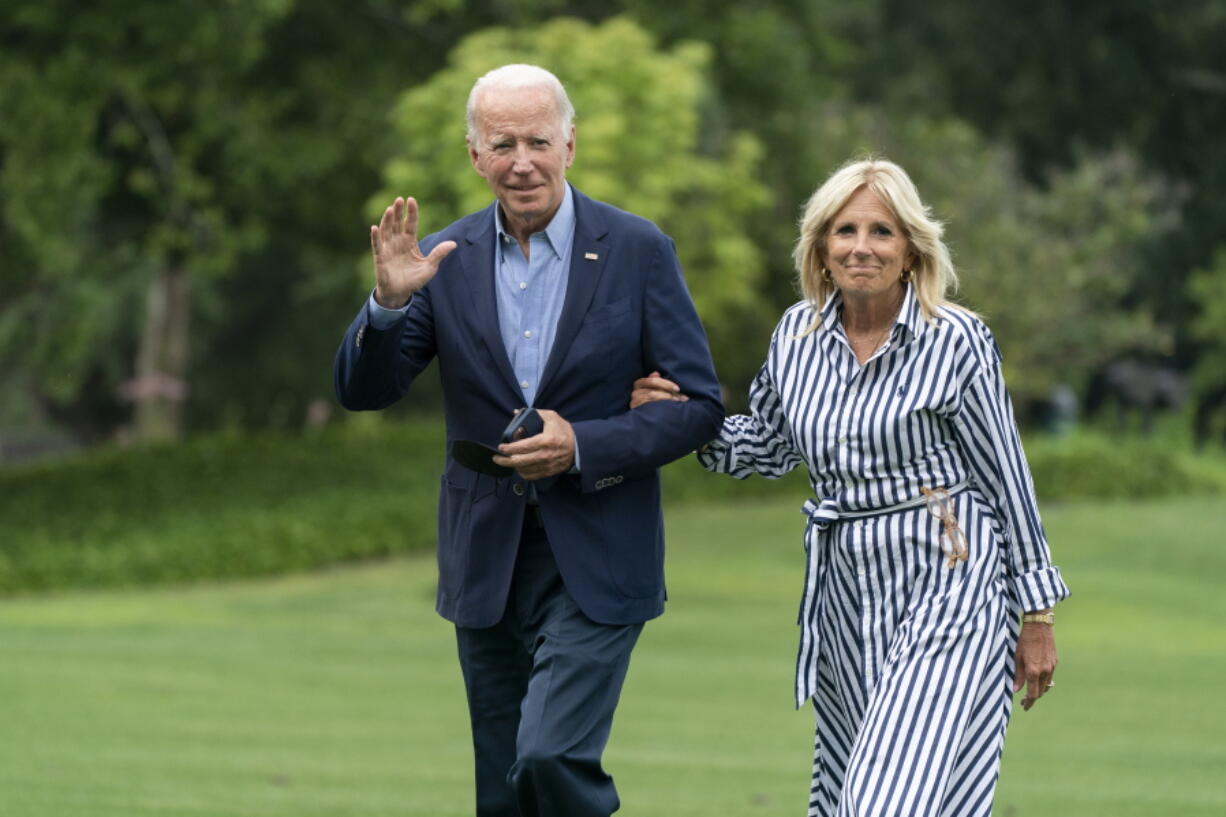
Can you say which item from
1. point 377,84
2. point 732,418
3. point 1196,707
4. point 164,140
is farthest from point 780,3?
point 732,418

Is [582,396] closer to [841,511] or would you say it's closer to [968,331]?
[841,511]

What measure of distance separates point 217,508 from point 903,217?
21415mm

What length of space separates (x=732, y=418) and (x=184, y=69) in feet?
60.6

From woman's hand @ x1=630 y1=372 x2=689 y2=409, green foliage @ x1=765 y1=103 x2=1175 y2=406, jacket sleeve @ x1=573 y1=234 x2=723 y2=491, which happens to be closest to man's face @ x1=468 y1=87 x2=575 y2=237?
jacket sleeve @ x1=573 y1=234 x2=723 y2=491

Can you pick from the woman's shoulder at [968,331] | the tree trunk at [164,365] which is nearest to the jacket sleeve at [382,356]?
the woman's shoulder at [968,331]

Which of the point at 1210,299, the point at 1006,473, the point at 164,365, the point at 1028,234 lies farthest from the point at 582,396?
the point at 1210,299

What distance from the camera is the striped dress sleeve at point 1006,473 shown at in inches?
204

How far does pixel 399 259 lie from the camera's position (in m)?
5.29

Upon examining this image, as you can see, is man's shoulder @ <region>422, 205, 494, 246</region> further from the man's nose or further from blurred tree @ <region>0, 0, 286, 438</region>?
blurred tree @ <region>0, 0, 286, 438</region>

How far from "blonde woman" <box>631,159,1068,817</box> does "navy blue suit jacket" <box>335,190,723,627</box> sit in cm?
11

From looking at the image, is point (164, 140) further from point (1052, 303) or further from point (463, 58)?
point (1052, 303)

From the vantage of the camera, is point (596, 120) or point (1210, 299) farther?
point (1210, 299)

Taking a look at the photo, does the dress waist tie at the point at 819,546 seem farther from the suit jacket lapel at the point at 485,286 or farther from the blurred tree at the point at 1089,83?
the blurred tree at the point at 1089,83

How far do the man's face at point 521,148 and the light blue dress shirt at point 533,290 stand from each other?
9cm
